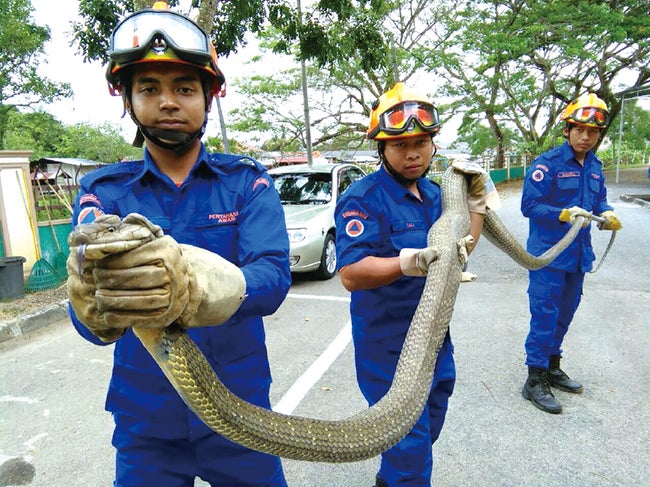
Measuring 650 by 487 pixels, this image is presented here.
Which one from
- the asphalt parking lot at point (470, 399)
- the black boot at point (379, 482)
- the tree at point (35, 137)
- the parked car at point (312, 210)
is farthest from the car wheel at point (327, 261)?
the tree at point (35, 137)

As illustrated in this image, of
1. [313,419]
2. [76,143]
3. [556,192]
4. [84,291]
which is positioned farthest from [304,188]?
[76,143]

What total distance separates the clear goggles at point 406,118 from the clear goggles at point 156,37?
843 millimetres

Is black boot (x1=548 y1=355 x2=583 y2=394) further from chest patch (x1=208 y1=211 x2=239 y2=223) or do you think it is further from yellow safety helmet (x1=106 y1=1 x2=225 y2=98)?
yellow safety helmet (x1=106 y1=1 x2=225 y2=98)

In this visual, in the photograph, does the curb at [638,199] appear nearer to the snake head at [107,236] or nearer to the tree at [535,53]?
the tree at [535,53]

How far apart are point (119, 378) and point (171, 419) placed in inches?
8.6

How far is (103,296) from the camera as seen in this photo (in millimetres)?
804

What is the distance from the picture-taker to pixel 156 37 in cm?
130

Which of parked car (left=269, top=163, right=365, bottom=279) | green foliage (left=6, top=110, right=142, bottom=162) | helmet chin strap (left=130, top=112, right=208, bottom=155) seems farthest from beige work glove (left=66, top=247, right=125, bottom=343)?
green foliage (left=6, top=110, right=142, bottom=162)

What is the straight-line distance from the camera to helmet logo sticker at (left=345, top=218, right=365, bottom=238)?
1.91 meters

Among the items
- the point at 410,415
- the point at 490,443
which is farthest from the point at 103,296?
the point at 490,443

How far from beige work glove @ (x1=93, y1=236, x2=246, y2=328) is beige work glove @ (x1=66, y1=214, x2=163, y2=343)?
21 millimetres

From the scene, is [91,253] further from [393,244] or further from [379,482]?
[379,482]

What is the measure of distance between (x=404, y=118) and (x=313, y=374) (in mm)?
2409

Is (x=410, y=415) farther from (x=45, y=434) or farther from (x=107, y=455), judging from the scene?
(x=45, y=434)
